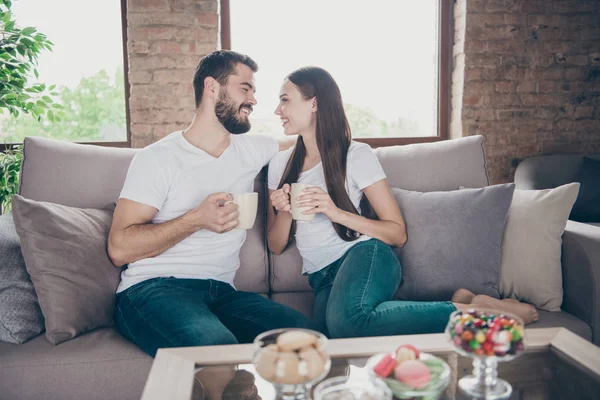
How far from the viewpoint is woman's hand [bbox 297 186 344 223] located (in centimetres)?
143

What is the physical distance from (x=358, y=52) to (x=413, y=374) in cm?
264

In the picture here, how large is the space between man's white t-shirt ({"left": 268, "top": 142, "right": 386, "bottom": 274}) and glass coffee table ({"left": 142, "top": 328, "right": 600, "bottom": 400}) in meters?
0.61

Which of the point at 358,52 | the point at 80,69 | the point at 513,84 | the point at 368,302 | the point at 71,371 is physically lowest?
the point at 71,371

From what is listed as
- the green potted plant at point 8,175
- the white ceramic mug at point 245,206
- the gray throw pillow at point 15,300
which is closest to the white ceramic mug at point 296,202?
the white ceramic mug at point 245,206

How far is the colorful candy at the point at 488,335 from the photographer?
0.87m

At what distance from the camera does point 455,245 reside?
167 centimetres

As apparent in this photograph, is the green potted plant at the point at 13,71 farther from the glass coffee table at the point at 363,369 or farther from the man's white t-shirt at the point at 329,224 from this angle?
the glass coffee table at the point at 363,369

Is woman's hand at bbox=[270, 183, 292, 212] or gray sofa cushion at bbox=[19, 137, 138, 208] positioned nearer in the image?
woman's hand at bbox=[270, 183, 292, 212]

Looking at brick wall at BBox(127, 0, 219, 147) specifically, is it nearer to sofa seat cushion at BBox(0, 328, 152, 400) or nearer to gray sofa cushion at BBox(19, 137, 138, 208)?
gray sofa cushion at BBox(19, 137, 138, 208)

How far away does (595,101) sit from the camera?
10.5 feet

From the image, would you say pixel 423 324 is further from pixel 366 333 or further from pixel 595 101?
pixel 595 101

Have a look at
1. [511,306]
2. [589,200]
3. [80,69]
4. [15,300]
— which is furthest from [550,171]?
[80,69]

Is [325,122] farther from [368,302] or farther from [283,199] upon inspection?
[368,302]

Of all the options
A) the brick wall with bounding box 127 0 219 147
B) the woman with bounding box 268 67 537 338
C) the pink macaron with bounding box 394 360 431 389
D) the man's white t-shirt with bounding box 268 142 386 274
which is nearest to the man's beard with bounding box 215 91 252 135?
the woman with bounding box 268 67 537 338
